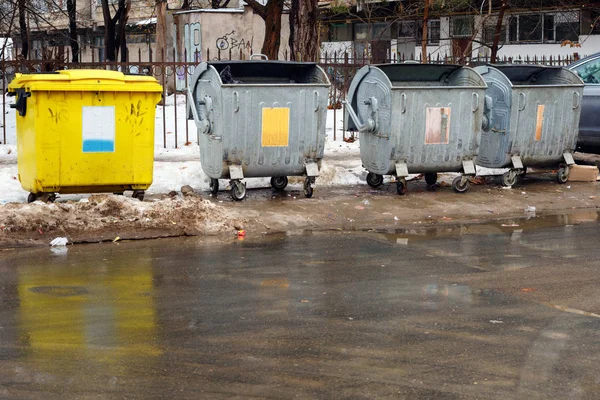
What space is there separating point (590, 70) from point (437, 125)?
352cm

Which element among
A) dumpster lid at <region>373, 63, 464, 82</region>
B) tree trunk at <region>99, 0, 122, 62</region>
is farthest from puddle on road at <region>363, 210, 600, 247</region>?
tree trunk at <region>99, 0, 122, 62</region>

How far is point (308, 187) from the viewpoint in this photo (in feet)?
33.8

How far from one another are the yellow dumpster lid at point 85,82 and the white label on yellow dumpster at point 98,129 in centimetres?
22

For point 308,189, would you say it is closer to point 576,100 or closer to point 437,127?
point 437,127

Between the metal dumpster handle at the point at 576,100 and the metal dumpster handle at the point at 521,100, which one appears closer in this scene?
the metal dumpster handle at the point at 521,100

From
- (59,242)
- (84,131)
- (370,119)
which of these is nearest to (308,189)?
(370,119)

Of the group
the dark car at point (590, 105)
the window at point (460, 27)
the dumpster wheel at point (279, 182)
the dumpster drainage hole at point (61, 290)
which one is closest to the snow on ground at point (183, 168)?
the dumpster wheel at point (279, 182)

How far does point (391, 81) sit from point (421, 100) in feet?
2.71

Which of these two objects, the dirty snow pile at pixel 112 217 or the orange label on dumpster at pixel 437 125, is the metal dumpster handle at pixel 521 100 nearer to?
the orange label on dumpster at pixel 437 125

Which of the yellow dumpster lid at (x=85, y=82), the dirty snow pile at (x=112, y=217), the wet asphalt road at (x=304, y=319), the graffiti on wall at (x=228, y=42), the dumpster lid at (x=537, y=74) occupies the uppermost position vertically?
the graffiti on wall at (x=228, y=42)

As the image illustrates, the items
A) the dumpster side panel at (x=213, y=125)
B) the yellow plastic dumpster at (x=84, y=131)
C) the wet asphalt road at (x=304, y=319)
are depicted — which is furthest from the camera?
the dumpster side panel at (x=213, y=125)

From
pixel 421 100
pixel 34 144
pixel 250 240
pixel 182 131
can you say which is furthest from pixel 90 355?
pixel 182 131

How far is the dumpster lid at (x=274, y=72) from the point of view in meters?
10.5

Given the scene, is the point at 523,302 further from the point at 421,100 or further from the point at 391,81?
the point at 391,81
